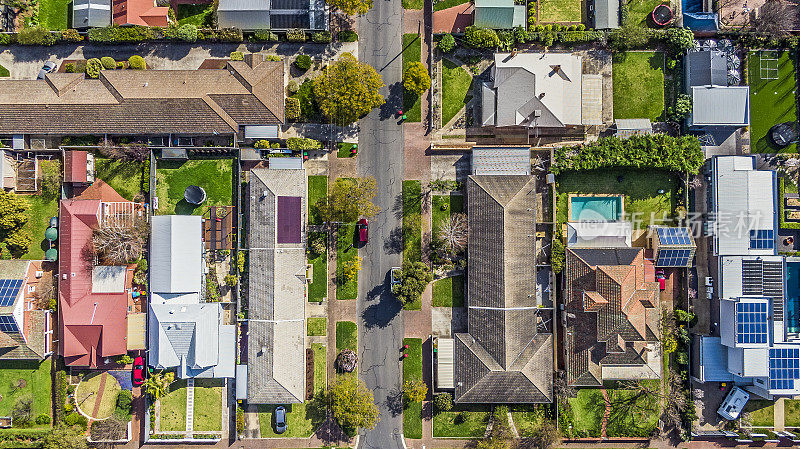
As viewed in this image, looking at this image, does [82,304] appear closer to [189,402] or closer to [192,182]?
[189,402]

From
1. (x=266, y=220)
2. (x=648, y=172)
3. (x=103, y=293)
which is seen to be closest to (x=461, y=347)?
(x=266, y=220)

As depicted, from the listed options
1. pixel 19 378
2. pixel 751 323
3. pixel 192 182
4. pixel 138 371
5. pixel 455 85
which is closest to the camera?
pixel 751 323

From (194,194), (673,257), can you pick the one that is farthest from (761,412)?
(194,194)

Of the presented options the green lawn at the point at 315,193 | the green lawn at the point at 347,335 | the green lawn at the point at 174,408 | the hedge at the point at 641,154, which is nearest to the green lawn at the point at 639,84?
the hedge at the point at 641,154

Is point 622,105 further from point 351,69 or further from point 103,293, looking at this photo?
point 103,293

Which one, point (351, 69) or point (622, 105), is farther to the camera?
point (622, 105)

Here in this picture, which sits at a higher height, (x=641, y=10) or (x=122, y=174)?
(x=641, y=10)

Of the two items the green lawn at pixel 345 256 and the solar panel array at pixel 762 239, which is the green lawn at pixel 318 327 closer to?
the green lawn at pixel 345 256
